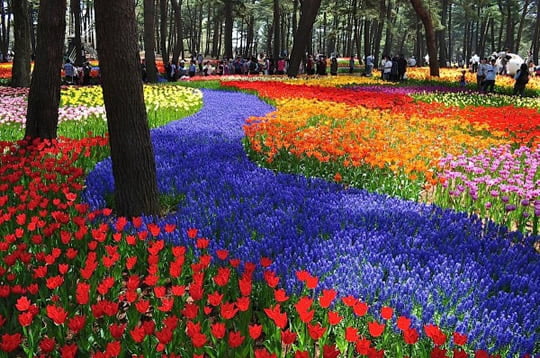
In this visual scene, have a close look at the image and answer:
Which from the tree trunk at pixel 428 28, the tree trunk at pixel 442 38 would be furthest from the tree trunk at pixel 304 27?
the tree trunk at pixel 442 38

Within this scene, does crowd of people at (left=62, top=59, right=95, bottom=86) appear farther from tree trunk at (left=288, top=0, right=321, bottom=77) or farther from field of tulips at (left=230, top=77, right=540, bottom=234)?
field of tulips at (left=230, top=77, right=540, bottom=234)

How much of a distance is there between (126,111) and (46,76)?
3452 millimetres

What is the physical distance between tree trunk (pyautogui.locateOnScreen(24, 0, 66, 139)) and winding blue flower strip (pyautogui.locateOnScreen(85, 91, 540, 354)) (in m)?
1.64

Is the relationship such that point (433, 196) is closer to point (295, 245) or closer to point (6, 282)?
point (295, 245)

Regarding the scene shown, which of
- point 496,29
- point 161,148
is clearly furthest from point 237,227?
point 496,29

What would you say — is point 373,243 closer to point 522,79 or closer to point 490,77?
point 490,77

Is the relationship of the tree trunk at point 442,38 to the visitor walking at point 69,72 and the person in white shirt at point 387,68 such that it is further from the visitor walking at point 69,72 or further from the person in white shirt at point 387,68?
the visitor walking at point 69,72

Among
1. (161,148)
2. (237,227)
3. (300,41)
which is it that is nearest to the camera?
(237,227)

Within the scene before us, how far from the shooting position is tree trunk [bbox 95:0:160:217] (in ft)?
14.2

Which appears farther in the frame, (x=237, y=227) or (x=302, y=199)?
(x=302, y=199)

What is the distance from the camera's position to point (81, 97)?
13641 mm

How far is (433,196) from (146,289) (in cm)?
407

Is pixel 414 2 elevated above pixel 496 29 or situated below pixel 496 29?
below

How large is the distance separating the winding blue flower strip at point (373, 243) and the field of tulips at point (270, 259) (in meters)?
0.02
